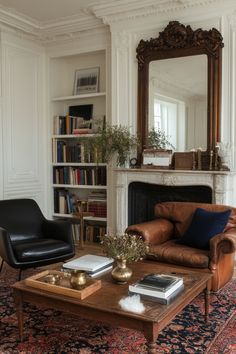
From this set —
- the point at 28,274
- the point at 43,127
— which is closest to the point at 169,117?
the point at 43,127

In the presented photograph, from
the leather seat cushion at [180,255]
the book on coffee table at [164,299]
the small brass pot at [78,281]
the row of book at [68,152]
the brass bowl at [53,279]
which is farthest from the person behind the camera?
the row of book at [68,152]

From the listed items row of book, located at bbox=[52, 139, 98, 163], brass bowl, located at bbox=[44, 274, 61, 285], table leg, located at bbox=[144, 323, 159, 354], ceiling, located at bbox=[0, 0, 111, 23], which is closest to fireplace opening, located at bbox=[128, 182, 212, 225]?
row of book, located at bbox=[52, 139, 98, 163]

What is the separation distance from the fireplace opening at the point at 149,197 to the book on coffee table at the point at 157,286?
2.26 meters

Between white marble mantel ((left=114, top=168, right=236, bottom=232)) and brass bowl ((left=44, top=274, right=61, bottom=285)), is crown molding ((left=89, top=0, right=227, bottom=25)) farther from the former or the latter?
brass bowl ((left=44, top=274, right=61, bottom=285))

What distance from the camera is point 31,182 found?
570 cm

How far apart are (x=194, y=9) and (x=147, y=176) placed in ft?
6.75

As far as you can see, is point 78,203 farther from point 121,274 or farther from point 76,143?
point 121,274

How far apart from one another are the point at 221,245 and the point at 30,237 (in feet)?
6.84

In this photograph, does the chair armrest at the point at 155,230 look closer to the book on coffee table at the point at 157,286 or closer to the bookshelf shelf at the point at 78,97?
the book on coffee table at the point at 157,286

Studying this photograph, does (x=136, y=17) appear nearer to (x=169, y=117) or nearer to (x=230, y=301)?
(x=169, y=117)

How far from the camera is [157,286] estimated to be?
2443mm

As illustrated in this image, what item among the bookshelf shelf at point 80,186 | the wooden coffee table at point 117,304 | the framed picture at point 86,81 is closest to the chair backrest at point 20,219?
the bookshelf shelf at point 80,186

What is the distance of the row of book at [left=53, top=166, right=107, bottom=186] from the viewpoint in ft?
18.3

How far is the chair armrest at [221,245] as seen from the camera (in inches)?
126
